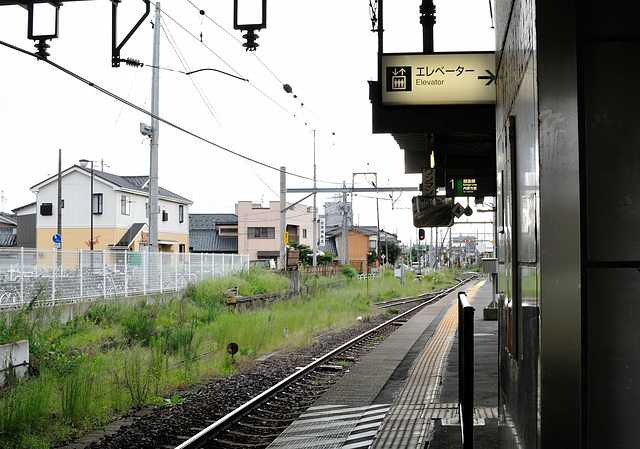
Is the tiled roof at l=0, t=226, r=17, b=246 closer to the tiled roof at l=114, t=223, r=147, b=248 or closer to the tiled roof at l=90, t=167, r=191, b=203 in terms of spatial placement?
the tiled roof at l=90, t=167, r=191, b=203

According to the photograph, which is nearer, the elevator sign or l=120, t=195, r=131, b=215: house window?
the elevator sign

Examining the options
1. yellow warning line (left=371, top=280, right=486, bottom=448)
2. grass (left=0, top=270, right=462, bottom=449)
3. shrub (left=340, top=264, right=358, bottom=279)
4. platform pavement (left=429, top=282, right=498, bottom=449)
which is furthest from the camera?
shrub (left=340, top=264, right=358, bottom=279)

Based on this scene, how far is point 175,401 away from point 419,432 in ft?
13.2

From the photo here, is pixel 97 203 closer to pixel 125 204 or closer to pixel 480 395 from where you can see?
pixel 125 204

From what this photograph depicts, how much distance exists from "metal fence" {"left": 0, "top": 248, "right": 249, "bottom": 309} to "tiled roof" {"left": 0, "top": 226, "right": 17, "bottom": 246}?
31.3m

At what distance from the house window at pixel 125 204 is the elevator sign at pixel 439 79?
37.6 m

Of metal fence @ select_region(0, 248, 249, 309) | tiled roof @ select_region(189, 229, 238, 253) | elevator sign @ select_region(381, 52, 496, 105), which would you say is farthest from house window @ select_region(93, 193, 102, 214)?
elevator sign @ select_region(381, 52, 496, 105)

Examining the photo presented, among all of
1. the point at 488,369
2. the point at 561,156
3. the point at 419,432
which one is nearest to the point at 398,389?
the point at 488,369

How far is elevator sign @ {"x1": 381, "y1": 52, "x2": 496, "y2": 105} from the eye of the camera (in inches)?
301

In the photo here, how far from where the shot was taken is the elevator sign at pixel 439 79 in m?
7.66

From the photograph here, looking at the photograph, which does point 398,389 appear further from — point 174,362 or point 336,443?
point 174,362

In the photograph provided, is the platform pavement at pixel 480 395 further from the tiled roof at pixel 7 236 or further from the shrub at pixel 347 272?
the tiled roof at pixel 7 236

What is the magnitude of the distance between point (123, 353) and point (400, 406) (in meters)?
6.31

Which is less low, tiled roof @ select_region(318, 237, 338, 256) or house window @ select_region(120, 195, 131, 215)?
house window @ select_region(120, 195, 131, 215)
